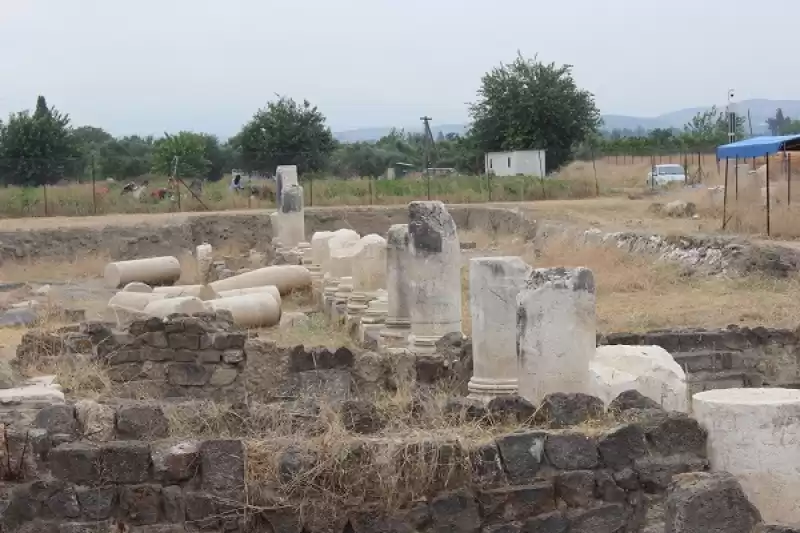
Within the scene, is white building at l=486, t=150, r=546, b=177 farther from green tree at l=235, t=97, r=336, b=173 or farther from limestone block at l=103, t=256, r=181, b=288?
limestone block at l=103, t=256, r=181, b=288

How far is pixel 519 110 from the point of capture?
4838 centimetres

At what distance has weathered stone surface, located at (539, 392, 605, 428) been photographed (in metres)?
6.54

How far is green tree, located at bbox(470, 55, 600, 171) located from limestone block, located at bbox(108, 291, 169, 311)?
3150cm

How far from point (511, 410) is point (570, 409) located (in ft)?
1.09

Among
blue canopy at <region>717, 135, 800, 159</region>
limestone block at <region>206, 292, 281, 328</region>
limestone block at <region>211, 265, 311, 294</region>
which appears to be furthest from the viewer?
blue canopy at <region>717, 135, 800, 159</region>

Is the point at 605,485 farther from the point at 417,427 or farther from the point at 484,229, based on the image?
the point at 484,229

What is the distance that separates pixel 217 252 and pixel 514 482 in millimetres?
23999

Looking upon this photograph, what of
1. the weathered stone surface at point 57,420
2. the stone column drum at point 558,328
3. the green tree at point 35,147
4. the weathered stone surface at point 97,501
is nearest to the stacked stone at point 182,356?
the stone column drum at point 558,328

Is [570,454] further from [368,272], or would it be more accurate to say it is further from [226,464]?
[368,272]

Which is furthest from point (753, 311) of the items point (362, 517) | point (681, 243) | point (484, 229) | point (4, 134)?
point (4, 134)

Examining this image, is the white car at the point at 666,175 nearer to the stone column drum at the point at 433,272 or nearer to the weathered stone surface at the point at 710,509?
the stone column drum at the point at 433,272

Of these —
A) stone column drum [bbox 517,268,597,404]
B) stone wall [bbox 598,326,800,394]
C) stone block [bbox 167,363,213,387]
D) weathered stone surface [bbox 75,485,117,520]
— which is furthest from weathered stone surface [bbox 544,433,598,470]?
stone block [bbox 167,363,213,387]

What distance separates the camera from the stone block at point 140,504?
19.7 feet

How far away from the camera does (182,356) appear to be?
1138cm
